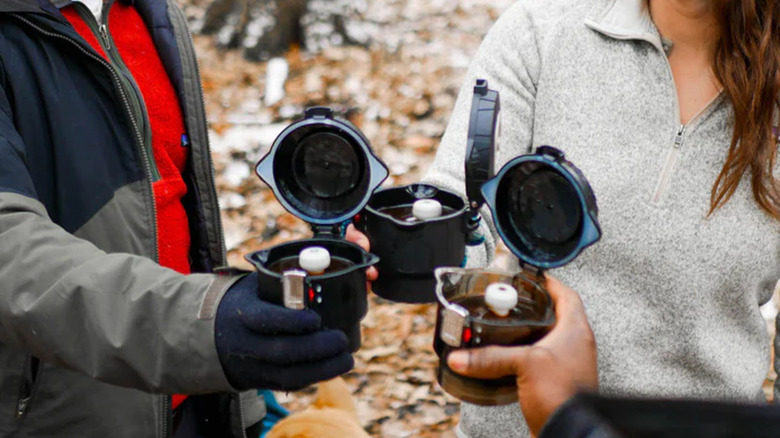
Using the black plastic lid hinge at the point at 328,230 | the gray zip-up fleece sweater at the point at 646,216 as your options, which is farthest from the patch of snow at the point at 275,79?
the black plastic lid hinge at the point at 328,230

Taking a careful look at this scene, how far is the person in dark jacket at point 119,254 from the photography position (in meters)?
1.10

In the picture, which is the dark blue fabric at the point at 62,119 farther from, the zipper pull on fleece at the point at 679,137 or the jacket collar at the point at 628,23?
the zipper pull on fleece at the point at 679,137

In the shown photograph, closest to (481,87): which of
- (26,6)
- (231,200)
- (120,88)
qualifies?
(120,88)

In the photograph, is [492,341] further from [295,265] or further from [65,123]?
[65,123]

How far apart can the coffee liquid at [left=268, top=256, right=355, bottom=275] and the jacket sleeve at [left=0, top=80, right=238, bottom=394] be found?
0.48 ft

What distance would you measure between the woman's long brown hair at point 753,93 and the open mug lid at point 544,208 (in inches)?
17.7

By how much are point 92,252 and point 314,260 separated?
38cm

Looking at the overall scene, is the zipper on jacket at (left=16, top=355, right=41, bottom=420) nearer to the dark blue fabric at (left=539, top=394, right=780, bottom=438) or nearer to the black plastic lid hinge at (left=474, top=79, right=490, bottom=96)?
the black plastic lid hinge at (left=474, top=79, right=490, bottom=96)

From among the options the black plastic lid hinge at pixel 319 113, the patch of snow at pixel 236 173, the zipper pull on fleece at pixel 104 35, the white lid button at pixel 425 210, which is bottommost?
the patch of snow at pixel 236 173

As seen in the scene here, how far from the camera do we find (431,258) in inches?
56.1

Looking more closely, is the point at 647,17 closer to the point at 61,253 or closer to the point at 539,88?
the point at 539,88

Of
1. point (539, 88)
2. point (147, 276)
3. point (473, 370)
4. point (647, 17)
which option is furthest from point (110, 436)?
point (647, 17)

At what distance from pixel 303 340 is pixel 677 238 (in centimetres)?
88

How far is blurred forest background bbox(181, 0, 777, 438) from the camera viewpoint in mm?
3154
